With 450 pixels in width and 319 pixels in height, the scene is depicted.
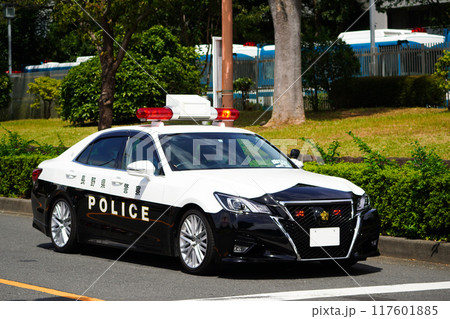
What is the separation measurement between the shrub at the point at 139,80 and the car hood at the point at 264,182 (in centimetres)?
1943

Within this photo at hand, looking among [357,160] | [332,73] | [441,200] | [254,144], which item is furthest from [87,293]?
[332,73]

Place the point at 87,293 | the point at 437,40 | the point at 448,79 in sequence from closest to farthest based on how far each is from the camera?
the point at 87,293 → the point at 448,79 → the point at 437,40

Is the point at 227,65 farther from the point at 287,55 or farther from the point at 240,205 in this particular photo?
the point at 287,55

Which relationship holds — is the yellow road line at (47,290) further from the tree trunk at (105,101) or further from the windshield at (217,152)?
the tree trunk at (105,101)

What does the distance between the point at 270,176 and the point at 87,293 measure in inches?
94.9

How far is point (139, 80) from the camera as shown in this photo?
28516 millimetres

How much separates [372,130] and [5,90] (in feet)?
85.5

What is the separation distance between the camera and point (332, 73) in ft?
89.1

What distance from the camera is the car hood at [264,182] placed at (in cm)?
828

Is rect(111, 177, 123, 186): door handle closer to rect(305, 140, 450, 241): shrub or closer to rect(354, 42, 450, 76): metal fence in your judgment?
rect(305, 140, 450, 241): shrub

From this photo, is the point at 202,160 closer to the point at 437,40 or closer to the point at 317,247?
the point at 317,247

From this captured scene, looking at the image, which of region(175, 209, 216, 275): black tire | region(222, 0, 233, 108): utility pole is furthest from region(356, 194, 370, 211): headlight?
region(222, 0, 233, 108): utility pole

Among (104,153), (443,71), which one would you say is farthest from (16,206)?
(443,71)

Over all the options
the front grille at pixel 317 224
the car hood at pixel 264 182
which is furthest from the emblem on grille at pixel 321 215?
the car hood at pixel 264 182
